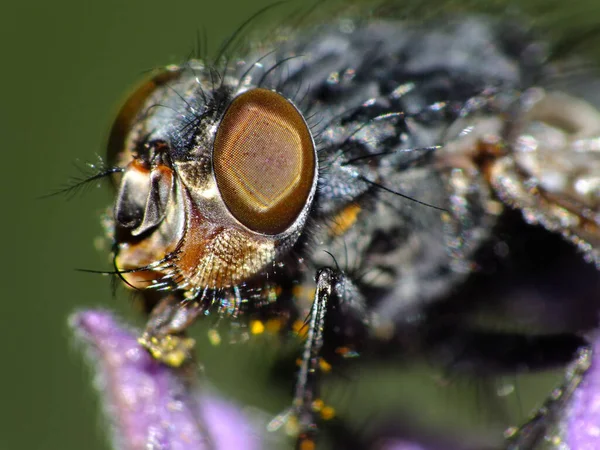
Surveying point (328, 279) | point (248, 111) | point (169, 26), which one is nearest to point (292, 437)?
point (328, 279)

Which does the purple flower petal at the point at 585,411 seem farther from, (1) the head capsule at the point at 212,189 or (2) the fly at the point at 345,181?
(1) the head capsule at the point at 212,189

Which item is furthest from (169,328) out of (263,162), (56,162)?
(56,162)

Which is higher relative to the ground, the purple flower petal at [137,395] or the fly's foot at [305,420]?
the purple flower petal at [137,395]

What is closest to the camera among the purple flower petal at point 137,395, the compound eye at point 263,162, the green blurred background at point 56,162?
the compound eye at point 263,162

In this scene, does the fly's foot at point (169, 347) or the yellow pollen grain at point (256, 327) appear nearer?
the fly's foot at point (169, 347)

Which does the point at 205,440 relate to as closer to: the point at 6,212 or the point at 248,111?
the point at 248,111

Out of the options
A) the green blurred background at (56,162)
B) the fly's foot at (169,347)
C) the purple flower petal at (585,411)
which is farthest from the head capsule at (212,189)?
the green blurred background at (56,162)
